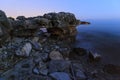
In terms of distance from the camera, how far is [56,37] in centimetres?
1931

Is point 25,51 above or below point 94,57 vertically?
above

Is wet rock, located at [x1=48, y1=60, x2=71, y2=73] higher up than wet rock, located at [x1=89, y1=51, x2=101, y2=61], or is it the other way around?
wet rock, located at [x1=48, y1=60, x2=71, y2=73]

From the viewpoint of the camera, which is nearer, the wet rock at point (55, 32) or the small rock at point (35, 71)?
the small rock at point (35, 71)

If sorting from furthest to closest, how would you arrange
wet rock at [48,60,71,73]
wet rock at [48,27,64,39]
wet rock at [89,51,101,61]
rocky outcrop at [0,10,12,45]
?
wet rock at [48,27,64,39] < wet rock at [89,51,101,61] < rocky outcrop at [0,10,12,45] < wet rock at [48,60,71,73]

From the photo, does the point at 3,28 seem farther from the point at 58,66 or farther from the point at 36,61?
the point at 58,66

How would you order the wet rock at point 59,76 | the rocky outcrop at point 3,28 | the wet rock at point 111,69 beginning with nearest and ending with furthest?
the wet rock at point 59,76
the wet rock at point 111,69
the rocky outcrop at point 3,28

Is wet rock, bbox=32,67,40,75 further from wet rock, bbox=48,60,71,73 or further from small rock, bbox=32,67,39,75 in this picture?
wet rock, bbox=48,60,71,73

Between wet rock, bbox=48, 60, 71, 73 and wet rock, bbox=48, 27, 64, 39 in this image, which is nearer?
wet rock, bbox=48, 60, 71, 73

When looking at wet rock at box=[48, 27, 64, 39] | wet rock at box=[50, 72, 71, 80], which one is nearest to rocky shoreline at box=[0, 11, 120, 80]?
wet rock at box=[50, 72, 71, 80]

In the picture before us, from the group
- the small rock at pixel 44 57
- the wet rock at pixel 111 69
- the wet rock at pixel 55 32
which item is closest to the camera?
the wet rock at pixel 111 69

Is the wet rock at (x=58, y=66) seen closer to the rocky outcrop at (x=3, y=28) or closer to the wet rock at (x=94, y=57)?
the wet rock at (x=94, y=57)

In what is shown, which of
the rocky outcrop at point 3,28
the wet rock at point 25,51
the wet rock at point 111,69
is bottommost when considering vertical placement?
the wet rock at point 111,69

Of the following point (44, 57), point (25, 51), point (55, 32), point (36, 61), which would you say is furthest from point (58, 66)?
point (55, 32)

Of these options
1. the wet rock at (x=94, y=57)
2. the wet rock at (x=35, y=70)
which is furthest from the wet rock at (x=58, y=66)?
the wet rock at (x=94, y=57)
